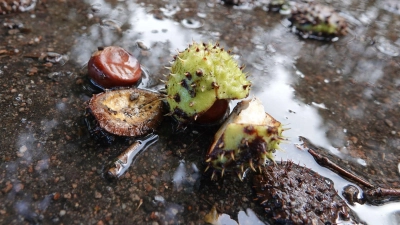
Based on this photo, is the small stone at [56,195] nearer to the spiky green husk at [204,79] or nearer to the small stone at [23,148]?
the small stone at [23,148]

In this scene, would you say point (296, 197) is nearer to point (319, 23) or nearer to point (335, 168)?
point (335, 168)

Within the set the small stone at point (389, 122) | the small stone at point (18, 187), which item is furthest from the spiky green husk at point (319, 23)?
the small stone at point (18, 187)

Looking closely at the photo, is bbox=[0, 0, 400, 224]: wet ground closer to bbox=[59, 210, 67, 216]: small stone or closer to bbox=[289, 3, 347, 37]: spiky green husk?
bbox=[59, 210, 67, 216]: small stone

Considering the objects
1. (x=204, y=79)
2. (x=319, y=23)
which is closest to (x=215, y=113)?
(x=204, y=79)

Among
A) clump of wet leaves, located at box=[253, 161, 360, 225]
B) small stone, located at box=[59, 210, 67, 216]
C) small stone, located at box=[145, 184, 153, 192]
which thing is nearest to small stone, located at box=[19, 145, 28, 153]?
small stone, located at box=[59, 210, 67, 216]

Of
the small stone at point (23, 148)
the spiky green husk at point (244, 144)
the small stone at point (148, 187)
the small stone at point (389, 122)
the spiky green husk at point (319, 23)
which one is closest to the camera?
the spiky green husk at point (244, 144)

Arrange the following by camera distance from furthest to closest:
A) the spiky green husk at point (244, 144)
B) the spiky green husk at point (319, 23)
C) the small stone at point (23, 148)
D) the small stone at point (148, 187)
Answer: the spiky green husk at point (319, 23) → the small stone at point (23, 148) → the small stone at point (148, 187) → the spiky green husk at point (244, 144)
